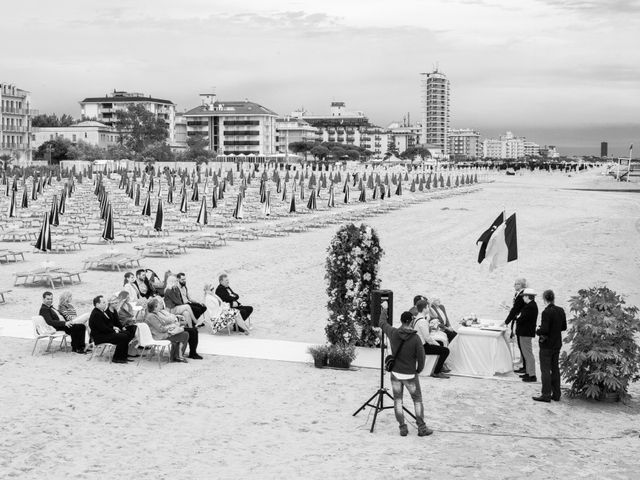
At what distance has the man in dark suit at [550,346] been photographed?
9977 mm

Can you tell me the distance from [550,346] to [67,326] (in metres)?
6.86

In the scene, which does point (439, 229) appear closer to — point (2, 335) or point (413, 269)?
point (413, 269)

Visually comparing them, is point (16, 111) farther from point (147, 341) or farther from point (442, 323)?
point (442, 323)

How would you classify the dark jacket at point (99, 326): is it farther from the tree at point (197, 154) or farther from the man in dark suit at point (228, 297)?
the tree at point (197, 154)

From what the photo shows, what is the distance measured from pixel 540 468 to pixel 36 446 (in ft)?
16.4

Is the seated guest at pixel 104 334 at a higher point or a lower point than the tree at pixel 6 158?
lower

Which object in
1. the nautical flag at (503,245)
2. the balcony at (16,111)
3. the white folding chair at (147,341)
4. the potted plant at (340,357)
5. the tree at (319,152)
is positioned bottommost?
the potted plant at (340,357)

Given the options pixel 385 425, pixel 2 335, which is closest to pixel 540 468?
pixel 385 425

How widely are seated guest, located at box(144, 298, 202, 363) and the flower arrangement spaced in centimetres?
197

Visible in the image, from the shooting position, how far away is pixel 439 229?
34406 millimetres

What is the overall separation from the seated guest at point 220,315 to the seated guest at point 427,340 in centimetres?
363

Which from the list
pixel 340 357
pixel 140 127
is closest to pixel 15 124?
pixel 140 127

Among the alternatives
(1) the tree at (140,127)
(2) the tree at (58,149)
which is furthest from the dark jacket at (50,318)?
(1) the tree at (140,127)

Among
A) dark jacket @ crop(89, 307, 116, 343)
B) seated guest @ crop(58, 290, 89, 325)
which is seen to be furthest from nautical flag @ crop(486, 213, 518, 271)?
seated guest @ crop(58, 290, 89, 325)
